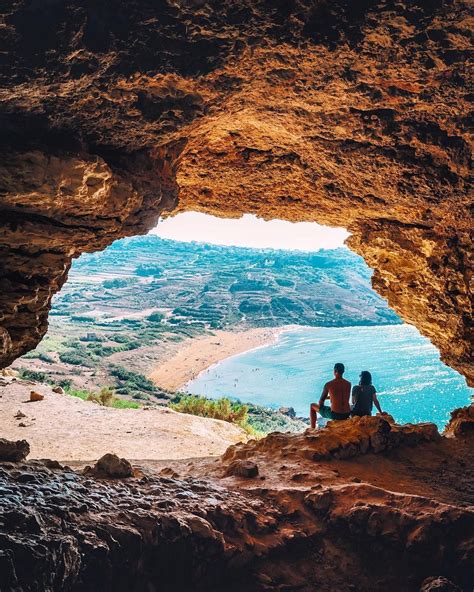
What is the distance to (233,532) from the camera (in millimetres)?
4465

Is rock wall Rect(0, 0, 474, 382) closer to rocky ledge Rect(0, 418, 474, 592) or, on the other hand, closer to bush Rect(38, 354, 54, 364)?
rocky ledge Rect(0, 418, 474, 592)

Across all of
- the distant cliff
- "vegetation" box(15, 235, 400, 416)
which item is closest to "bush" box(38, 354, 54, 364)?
"vegetation" box(15, 235, 400, 416)

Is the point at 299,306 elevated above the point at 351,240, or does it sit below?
above

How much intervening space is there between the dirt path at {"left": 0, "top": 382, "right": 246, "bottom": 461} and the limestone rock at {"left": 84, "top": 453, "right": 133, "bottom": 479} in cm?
518

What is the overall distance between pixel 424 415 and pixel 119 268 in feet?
290

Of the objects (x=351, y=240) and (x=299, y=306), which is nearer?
(x=351, y=240)

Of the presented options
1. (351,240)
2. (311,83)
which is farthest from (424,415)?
(311,83)

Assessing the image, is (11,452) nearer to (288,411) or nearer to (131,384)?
(288,411)

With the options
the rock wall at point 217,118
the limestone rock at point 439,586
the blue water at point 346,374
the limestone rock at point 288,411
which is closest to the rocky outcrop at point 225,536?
the limestone rock at point 439,586

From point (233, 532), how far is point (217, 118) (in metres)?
4.24

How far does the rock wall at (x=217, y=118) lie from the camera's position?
11.3ft

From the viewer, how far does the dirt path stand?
11.0m

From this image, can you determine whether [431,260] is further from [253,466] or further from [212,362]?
[212,362]

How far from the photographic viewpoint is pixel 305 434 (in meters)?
6.88
